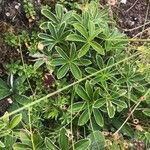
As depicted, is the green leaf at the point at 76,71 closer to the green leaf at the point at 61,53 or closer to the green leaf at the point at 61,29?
the green leaf at the point at 61,53

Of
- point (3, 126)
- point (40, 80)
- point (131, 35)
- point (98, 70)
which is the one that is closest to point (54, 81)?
point (40, 80)

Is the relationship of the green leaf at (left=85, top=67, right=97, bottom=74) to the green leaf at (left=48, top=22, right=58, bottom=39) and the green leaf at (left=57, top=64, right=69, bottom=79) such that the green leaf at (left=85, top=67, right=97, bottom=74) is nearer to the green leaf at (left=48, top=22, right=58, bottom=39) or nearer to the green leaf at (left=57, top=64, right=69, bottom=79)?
the green leaf at (left=57, top=64, right=69, bottom=79)

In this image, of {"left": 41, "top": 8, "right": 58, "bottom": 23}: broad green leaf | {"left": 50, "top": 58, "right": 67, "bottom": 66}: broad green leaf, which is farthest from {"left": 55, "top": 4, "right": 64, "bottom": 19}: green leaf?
{"left": 50, "top": 58, "right": 67, "bottom": 66}: broad green leaf

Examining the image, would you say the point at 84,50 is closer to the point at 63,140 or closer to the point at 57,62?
the point at 57,62

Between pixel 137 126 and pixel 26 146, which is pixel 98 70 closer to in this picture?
pixel 137 126

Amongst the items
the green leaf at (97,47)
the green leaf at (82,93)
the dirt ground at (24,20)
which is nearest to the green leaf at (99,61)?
the green leaf at (97,47)

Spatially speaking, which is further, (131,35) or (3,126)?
(131,35)
